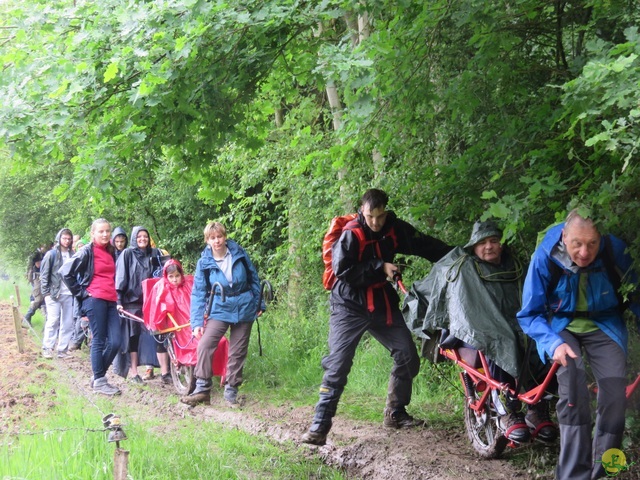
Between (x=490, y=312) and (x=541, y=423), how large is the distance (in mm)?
878

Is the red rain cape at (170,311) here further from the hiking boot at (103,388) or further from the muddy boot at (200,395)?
the hiking boot at (103,388)

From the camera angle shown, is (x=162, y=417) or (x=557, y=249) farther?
(x=162, y=417)

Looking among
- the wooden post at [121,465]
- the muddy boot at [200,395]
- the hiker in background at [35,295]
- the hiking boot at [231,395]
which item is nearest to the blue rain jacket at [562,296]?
the wooden post at [121,465]

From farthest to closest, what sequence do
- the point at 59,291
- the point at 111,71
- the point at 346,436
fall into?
the point at 59,291 → the point at 346,436 → the point at 111,71

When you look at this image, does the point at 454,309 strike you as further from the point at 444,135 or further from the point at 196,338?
the point at 196,338

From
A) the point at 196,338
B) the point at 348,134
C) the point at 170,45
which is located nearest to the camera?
the point at 170,45

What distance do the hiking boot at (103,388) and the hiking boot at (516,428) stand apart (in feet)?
20.0

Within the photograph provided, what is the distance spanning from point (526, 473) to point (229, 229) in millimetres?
10677

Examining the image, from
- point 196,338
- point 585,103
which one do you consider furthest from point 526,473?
point 196,338

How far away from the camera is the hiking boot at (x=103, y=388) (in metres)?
10.0

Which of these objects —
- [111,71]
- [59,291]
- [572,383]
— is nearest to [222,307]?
[111,71]

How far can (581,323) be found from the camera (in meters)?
4.89

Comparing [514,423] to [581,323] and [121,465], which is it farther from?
[121,465]

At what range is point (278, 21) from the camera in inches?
224
